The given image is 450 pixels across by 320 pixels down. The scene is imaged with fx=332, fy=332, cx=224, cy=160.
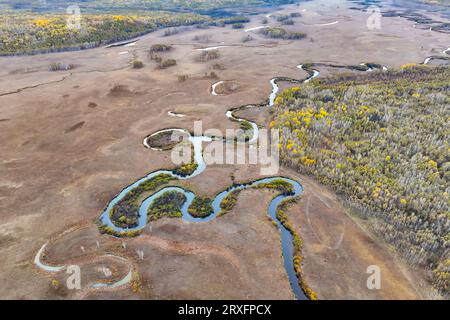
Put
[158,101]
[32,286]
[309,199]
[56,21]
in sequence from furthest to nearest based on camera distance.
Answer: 1. [56,21]
2. [158,101]
3. [309,199]
4. [32,286]

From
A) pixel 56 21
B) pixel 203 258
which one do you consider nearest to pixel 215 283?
pixel 203 258

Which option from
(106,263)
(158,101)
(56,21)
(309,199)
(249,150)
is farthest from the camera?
(56,21)

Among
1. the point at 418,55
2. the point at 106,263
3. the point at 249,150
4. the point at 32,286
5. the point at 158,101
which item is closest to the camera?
the point at 32,286

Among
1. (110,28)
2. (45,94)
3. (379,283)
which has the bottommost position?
(379,283)

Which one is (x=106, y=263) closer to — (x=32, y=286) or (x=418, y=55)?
(x=32, y=286)

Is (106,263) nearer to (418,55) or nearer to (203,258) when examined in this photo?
(203,258)

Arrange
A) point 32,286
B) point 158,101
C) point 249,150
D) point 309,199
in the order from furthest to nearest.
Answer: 1. point 158,101
2. point 249,150
3. point 309,199
4. point 32,286

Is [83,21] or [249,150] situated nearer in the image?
[249,150]

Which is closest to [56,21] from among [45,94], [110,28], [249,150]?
[110,28]

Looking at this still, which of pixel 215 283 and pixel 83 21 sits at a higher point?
pixel 83 21
